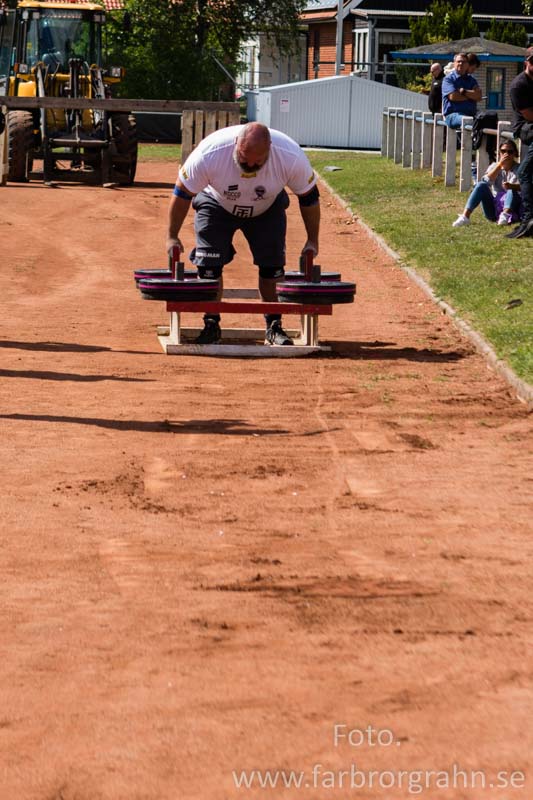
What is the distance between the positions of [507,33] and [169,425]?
154ft

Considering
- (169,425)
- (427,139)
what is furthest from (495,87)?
(169,425)

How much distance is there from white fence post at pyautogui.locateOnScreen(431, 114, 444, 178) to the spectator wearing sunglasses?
8.77m

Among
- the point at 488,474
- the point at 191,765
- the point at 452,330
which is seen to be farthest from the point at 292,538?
the point at 452,330

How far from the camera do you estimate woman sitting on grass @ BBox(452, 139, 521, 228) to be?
1761cm

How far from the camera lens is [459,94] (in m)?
23.9

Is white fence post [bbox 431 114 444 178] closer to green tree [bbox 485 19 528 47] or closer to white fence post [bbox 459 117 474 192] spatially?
white fence post [bbox 459 117 474 192]

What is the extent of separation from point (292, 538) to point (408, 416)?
2.74 meters

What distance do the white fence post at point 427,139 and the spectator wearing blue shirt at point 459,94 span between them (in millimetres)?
2582

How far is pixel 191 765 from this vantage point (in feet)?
13.3

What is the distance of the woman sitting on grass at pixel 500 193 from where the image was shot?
17609 mm

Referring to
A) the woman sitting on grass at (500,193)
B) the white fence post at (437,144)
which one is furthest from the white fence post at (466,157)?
the woman sitting on grass at (500,193)

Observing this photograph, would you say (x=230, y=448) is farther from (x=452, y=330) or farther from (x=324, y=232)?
(x=324, y=232)

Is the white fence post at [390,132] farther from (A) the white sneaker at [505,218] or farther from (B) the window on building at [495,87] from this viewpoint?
(B) the window on building at [495,87]

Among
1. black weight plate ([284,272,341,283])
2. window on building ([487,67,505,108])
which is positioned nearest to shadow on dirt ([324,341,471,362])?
black weight plate ([284,272,341,283])
